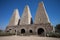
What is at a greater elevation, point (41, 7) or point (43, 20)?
point (41, 7)

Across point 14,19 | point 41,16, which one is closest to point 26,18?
point 14,19

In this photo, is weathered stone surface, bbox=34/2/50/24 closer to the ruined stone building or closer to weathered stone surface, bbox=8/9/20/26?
the ruined stone building

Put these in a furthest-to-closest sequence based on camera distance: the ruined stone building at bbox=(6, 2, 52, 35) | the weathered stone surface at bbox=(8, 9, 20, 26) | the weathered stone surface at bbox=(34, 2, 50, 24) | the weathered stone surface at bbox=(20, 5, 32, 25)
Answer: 1. the weathered stone surface at bbox=(8, 9, 20, 26)
2. the weathered stone surface at bbox=(20, 5, 32, 25)
3. the weathered stone surface at bbox=(34, 2, 50, 24)
4. the ruined stone building at bbox=(6, 2, 52, 35)

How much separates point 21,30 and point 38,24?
16.2ft

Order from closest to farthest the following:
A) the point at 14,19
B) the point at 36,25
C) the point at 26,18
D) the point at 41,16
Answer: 1. the point at 36,25
2. the point at 41,16
3. the point at 26,18
4. the point at 14,19

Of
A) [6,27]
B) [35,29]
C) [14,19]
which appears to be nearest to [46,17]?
[35,29]

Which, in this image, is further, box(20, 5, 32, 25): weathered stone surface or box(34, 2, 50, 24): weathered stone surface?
box(20, 5, 32, 25): weathered stone surface

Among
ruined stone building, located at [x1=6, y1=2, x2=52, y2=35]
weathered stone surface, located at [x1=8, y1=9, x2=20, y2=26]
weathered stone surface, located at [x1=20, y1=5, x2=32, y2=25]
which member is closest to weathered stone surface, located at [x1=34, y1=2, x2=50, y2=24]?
ruined stone building, located at [x1=6, y1=2, x2=52, y2=35]

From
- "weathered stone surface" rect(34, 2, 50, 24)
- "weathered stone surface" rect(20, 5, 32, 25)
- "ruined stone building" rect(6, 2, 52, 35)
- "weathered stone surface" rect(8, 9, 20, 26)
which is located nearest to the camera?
"ruined stone building" rect(6, 2, 52, 35)

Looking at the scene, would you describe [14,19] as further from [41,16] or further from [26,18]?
[41,16]

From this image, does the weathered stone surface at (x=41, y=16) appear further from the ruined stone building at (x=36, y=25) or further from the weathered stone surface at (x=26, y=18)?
the weathered stone surface at (x=26, y=18)

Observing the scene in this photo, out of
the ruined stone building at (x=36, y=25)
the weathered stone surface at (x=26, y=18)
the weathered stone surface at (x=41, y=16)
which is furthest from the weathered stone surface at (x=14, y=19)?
the weathered stone surface at (x=41, y=16)

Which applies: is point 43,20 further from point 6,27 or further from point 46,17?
point 6,27

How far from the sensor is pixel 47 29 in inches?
767
